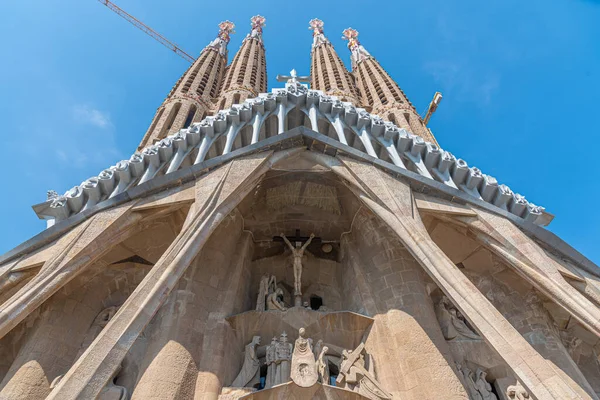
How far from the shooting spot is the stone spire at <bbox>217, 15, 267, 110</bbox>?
21281mm

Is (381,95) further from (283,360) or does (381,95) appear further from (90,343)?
(90,343)

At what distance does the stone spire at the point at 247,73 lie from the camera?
21281mm

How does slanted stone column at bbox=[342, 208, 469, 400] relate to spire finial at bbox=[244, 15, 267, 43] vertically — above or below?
below

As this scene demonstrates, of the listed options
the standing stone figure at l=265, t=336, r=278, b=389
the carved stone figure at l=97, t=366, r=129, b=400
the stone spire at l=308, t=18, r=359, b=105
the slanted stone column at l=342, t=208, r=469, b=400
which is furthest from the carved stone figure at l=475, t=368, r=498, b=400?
the stone spire at l=308, t=18, r=359, b=105

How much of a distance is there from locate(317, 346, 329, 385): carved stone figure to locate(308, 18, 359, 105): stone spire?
14667mm

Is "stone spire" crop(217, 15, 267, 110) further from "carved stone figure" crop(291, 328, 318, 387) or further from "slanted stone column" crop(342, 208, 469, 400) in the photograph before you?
"carved stone figure" crop(291, 328, 318, 387)

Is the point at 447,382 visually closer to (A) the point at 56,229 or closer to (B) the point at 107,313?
(B) the point at 107,313

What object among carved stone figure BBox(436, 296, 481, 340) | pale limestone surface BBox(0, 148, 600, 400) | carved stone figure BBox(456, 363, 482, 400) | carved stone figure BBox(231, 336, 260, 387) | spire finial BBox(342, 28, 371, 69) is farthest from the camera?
spire finial BBox(342, 28, 371, 69)

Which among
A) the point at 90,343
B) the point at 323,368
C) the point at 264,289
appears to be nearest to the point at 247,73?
the point at 264,289

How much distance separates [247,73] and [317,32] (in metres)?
12.4

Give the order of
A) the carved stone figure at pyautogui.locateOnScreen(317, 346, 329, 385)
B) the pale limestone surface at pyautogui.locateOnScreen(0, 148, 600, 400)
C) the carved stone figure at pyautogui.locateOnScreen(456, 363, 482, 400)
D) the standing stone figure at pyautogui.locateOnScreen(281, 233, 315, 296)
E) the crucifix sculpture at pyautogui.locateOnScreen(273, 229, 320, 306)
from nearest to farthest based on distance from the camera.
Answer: the pale limestone surface at pyautogui.locateOnScreen(0, 148, 600, 400), the carved stone figure at pyautogui.locateOnScreen(317, 346, 329, 385), the carved stone figure at pyautogui.locateOnScreen(456, 363, 482, 400), the crucifix sculpture at pyautogui.locateOnScreen(273, 229, 320, 306), the standing stone figure at pyautogui.locateOnScreen(281, 233, 315, 296)

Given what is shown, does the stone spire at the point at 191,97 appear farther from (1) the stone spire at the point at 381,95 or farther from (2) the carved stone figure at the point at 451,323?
(2) the carved stone figure at the point at 451,323

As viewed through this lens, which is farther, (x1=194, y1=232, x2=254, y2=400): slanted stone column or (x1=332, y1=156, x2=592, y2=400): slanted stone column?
(x1=194, y1=232, x2=254, y2=400): slanted stone column

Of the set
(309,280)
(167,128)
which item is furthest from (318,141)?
(167,128)
